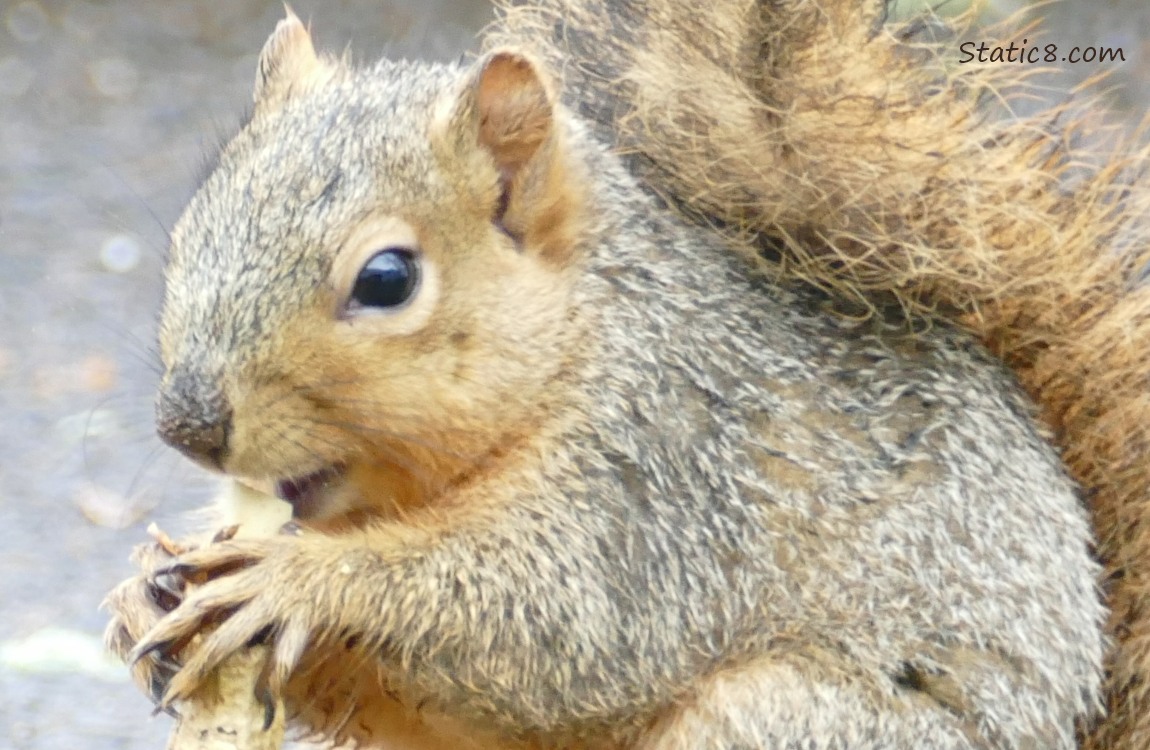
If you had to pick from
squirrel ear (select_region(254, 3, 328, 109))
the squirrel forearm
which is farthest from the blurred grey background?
the squirrel forearm

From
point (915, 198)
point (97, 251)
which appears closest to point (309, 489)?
point (915, 198)

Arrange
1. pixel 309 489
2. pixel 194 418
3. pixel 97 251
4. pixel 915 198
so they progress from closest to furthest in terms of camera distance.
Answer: pixel 194 418, pixel 309 489, pixel 915 198, pixel 97 251

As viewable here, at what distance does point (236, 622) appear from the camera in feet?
3.79

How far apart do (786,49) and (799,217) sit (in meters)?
0.14

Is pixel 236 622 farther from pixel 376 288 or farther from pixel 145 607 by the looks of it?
pixel 376 288

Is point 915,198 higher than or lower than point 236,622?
higher

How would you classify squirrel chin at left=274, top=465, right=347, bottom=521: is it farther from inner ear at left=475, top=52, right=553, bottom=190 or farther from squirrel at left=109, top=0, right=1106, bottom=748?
inner ear at left=475, top=52, right=553, bottom=190

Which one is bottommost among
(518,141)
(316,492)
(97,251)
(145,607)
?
(145,607)

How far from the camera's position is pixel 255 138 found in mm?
1261

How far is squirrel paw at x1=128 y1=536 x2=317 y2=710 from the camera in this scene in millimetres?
1145

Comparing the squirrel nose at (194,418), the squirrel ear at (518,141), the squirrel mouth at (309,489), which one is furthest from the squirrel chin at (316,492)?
the squirrel ear at (518,141)

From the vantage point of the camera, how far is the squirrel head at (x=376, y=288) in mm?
1097

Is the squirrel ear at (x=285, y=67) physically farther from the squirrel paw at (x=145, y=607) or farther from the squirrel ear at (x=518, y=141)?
the squirrel paw at (x=145, y=607)

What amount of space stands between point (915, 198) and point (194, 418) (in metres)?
0.66
